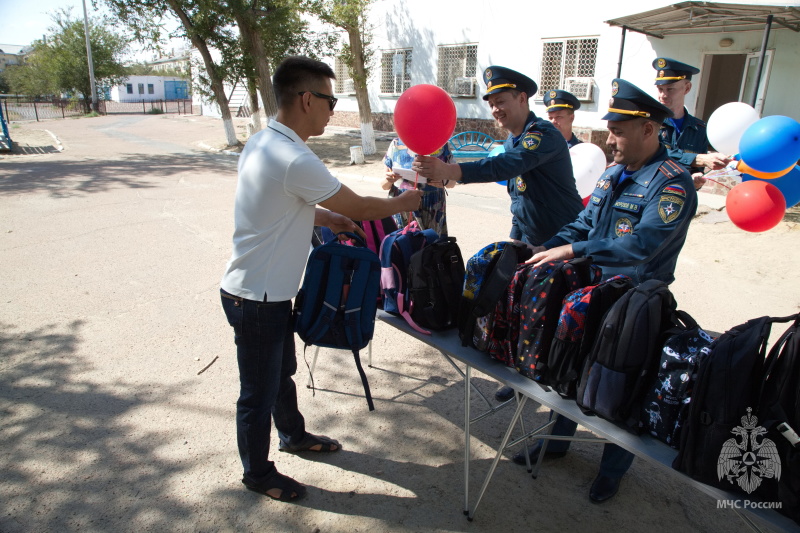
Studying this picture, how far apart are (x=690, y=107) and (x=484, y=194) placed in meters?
5.79

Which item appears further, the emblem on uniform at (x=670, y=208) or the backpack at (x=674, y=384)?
the emblem on uniform at (x=670, y=208)

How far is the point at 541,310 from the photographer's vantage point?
2098mm

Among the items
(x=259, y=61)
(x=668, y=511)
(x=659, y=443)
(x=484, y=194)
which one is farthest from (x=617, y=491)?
(x=259, y=61)

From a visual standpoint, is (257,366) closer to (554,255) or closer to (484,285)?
(484,285)

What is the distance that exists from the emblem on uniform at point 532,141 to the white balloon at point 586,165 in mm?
1460

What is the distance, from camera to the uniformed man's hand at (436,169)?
2.87 meters

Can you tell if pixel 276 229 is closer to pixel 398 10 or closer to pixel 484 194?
pixel 484 194

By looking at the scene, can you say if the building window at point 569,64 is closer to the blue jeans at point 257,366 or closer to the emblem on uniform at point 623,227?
the emblem on uniform at point 623,227

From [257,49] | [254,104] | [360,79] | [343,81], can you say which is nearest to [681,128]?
[360,79]

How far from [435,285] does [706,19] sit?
34.6 feet

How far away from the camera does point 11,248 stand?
6.39 m

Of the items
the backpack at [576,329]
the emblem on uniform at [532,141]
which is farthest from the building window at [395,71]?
the backpack at [576,329]

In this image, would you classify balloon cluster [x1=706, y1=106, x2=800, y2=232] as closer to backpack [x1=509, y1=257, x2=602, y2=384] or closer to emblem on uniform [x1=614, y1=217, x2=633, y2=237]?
emblem on uniform [x1=614, y1=217, x2=633, y2=237]

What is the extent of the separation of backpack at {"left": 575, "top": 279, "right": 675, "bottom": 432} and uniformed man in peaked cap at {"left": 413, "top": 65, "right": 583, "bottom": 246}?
50.0 inches
